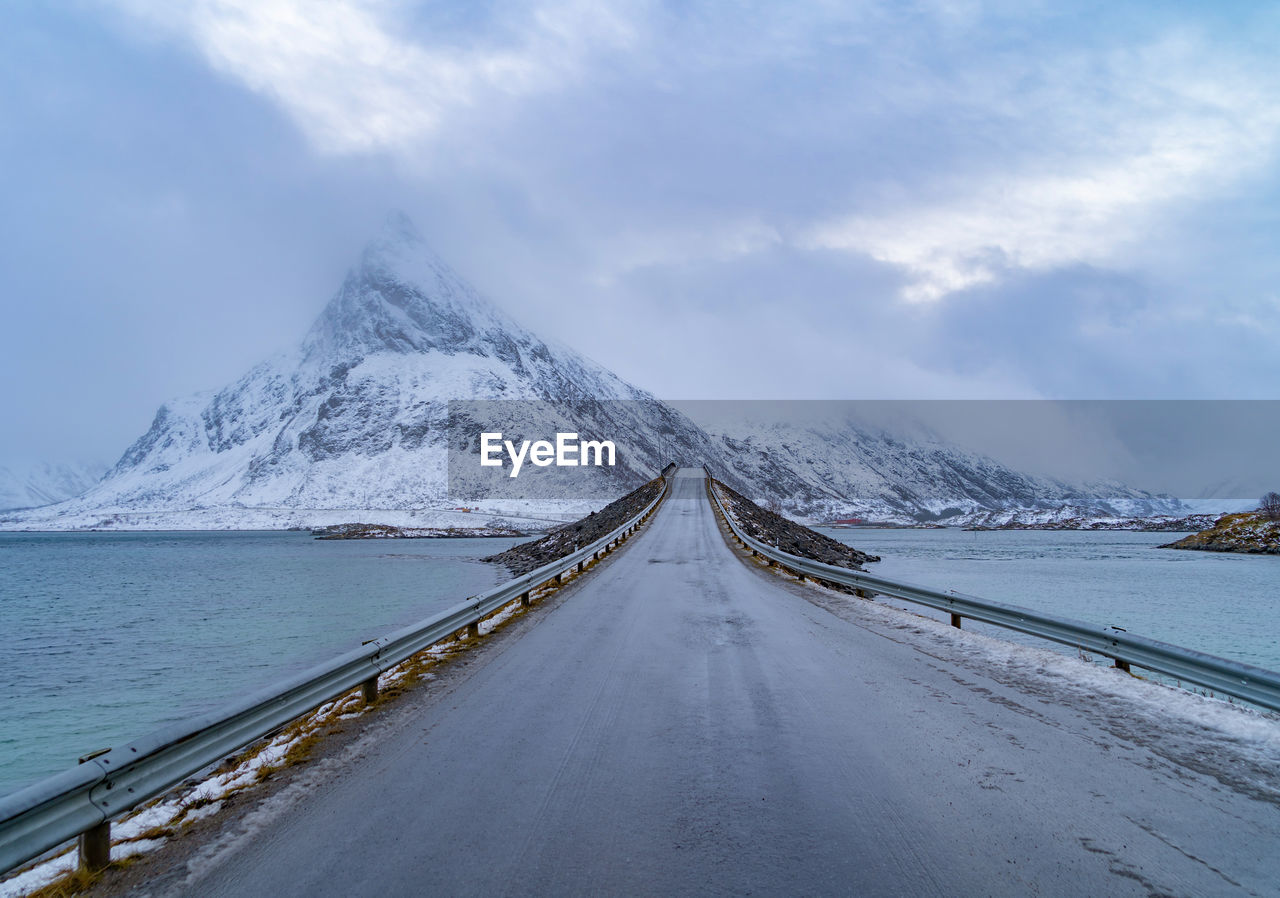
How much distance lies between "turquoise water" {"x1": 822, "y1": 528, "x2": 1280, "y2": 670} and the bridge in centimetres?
1189

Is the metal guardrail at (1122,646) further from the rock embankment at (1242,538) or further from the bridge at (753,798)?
the rock embankment at (1242,538)

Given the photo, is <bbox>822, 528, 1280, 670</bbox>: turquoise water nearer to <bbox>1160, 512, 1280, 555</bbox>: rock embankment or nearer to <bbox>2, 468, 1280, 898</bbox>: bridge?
<bbox>1160, 512, 1280, 555</bbox>: rock embankment

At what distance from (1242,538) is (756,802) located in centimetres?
8715

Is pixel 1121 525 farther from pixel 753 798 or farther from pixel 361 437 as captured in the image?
pixel 753 798

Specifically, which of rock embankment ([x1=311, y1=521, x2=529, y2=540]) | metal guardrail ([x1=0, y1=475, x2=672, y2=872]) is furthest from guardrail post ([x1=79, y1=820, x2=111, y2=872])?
rock embankment ([x1=311, y1=521, x2=529, y2=540])

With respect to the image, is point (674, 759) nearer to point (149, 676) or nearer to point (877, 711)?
point (877, 711)

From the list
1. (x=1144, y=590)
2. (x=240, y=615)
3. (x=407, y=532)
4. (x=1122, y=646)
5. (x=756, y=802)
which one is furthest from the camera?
(x=407, y=532)

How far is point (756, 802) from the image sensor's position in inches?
193

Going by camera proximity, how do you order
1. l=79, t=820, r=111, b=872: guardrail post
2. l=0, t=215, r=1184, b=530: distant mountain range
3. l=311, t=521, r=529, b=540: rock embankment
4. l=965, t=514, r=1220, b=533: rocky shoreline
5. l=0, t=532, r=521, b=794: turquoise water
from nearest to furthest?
l=79, t=820, r=111, b=872: guardrail post < l=0, t=532, r=521, b=794: turquoise water < l=311, t=521, r=529, b=540: rock embankment < l=0, t=215, r=1184, b=530: distant mountain range < l=965, t=514, r=1220, b=533: rocky shoreline

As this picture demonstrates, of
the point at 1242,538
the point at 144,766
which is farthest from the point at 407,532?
the point at 144,766

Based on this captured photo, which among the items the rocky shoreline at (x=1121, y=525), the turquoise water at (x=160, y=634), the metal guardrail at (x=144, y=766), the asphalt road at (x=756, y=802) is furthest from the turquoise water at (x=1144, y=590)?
the rocky shoreline at (x=1121, y=525)

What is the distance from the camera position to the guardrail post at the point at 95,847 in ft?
13.6

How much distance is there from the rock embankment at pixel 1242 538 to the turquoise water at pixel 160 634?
71.0m

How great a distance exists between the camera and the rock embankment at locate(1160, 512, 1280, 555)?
66062 mm
